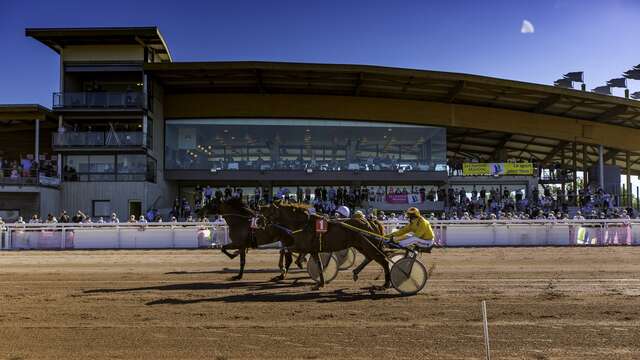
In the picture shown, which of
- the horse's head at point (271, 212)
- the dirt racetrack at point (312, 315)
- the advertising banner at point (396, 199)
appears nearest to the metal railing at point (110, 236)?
the dirt racetrack at point (312, 315)

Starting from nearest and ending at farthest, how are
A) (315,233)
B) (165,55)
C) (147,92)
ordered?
(315,233), (147,92), (165,55)

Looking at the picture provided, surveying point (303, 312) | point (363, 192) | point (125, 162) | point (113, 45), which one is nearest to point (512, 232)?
point (363, 192)

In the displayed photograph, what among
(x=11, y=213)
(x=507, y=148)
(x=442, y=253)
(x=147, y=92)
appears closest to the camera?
(x=442, y=253)

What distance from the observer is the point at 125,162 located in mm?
31688

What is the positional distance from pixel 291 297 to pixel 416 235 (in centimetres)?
242

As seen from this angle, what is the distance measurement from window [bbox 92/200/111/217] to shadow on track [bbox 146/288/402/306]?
24210 millimetres

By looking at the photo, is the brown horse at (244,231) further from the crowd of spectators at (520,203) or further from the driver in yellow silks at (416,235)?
the crowd of spectators at (520,203)

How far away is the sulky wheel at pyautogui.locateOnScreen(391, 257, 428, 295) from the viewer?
30.6 feet

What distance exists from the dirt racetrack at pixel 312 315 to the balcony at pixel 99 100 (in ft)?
64.6

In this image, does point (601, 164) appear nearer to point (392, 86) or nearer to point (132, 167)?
point (392, 86)

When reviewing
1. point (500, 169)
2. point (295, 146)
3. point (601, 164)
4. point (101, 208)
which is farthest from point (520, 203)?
point (101, 208)

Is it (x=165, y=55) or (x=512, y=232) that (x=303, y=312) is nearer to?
(x=512, y=232)

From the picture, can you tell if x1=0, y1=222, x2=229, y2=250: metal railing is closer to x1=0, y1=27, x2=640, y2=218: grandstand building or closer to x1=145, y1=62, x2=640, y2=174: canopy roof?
x1=0, y1=27, x2=640, y2=218: grandstand building

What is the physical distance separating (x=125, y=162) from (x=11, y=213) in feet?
21.1
